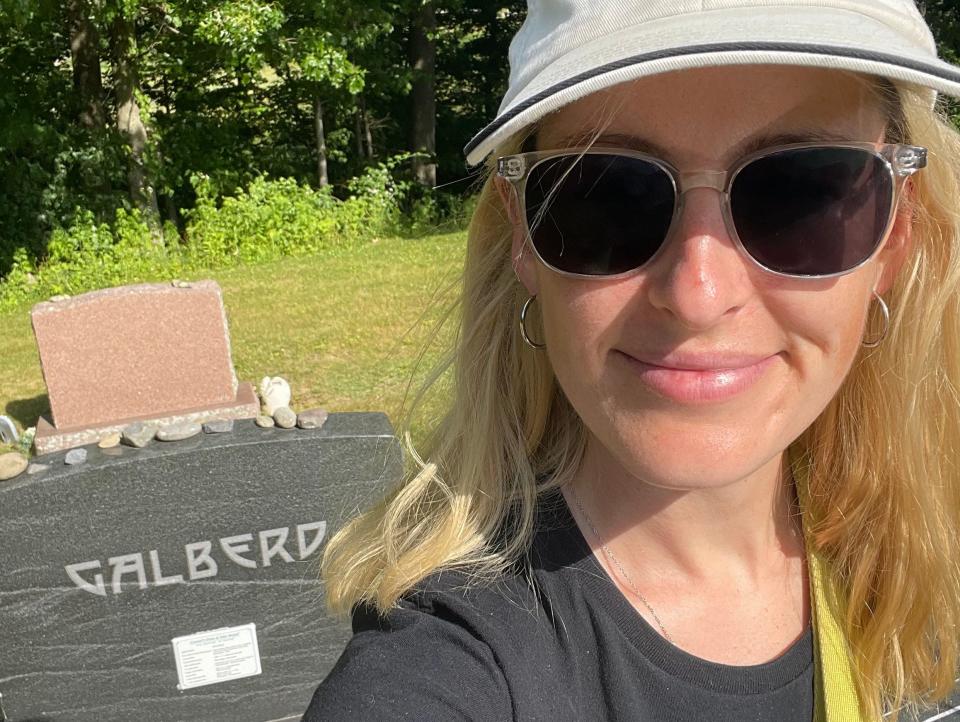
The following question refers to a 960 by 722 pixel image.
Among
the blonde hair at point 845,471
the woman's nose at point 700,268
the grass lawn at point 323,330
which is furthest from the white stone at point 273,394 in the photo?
the woman's nose at point 700,268

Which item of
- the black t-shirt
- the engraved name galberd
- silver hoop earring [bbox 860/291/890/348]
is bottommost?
the engraved name galberd

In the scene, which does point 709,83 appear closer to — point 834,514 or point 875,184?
point 875,184

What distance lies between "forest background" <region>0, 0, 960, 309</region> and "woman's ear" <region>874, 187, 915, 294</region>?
443 inches

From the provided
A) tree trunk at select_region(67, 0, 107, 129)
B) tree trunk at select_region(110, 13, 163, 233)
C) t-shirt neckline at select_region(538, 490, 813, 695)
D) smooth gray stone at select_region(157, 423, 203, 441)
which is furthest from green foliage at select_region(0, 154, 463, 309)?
t-shirt neckline at select_region(538, 490, 813, 695)

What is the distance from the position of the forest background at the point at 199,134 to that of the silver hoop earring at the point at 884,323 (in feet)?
36.8

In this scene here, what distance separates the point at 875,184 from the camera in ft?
3.88

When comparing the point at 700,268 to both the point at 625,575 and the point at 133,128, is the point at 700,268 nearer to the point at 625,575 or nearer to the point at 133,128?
the point at 625,575

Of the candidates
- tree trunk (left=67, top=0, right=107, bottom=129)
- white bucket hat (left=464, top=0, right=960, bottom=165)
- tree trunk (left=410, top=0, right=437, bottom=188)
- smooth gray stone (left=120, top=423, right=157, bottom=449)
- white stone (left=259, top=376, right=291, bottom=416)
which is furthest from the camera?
tree trunk (left=410, top=0, right=437, bottom=188)

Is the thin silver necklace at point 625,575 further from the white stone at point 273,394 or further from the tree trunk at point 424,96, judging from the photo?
the tree trunk at point 424,96

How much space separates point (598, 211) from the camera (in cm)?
121

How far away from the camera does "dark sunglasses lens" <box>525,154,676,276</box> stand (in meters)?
1.15

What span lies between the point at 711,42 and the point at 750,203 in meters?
0.22

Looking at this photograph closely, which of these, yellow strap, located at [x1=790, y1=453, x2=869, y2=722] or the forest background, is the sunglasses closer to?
yellow strap, located at [x1=790, y1=453, x2=869, y2=722]

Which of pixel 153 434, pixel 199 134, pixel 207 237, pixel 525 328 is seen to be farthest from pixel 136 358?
pixel 199 134
